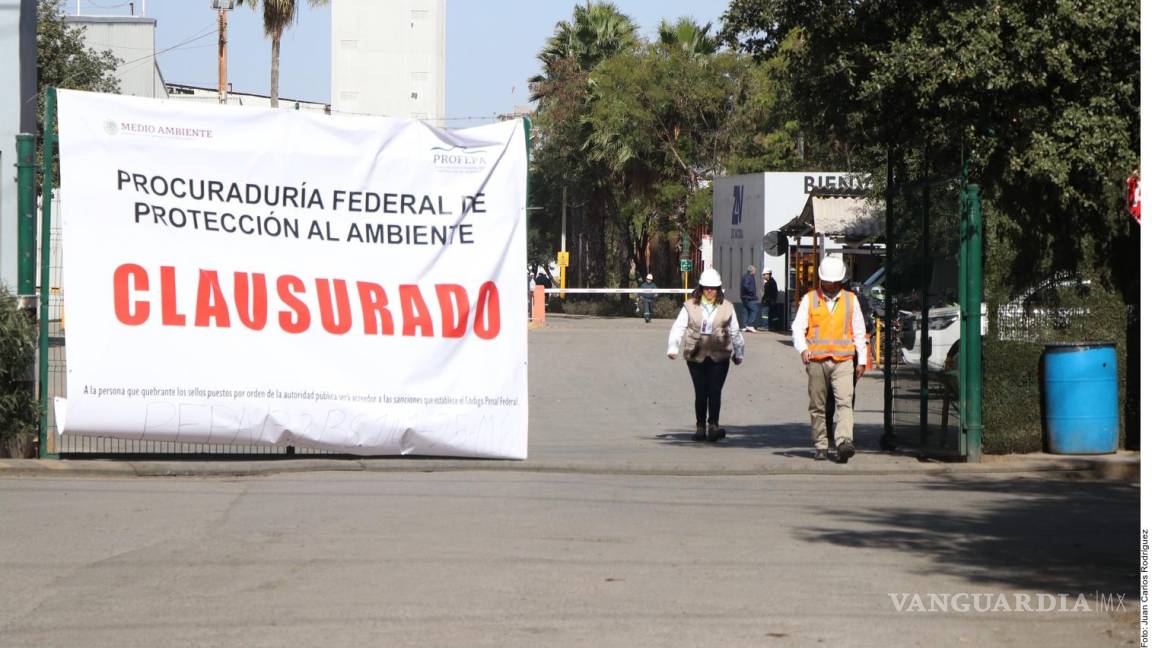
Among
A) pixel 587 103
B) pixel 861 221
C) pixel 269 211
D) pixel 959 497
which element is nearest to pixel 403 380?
pixel 269 211

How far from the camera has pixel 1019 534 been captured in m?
8.98

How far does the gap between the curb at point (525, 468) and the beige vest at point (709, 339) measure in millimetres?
2003

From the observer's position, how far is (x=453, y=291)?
39.3 ft

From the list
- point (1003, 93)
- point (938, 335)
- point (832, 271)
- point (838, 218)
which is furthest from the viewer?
point (838, 218)

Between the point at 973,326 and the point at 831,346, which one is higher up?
the point at 973,326

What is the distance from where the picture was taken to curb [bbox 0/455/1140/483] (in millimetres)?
11359

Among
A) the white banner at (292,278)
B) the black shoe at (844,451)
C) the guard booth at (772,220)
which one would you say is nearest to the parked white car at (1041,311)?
the black shoe at (844,451)

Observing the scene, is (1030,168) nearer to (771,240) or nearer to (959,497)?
(959,497)

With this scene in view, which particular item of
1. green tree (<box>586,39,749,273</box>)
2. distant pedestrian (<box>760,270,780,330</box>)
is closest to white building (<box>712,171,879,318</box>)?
distant pedestrian (<box>760,270,780,330</box>)

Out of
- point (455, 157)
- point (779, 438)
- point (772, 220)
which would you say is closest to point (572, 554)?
point (455, 157)

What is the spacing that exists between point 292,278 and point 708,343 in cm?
431

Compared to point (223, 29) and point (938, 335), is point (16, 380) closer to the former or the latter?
point (938, 335)

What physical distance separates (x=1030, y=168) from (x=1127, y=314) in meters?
2.23

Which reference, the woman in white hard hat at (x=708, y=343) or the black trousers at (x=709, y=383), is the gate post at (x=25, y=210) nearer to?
the woman in white hard hat at (x=708, y=343)
